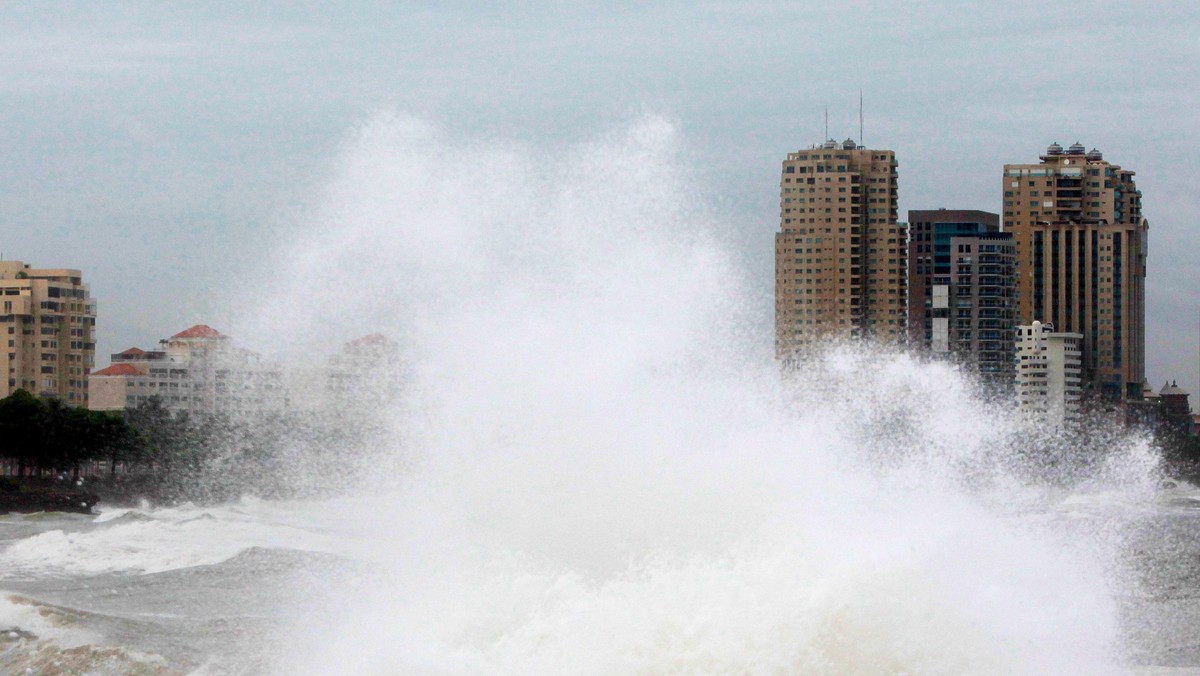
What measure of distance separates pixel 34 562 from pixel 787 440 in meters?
22.1

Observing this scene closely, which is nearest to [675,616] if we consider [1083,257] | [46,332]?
[46,332]

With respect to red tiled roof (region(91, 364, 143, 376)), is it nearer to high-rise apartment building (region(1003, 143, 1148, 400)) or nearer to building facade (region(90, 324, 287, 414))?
building facade (region(90, 324, 287, 414))

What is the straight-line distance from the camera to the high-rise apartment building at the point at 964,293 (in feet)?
351

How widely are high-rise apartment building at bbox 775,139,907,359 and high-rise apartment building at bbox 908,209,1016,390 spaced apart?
2.80 m

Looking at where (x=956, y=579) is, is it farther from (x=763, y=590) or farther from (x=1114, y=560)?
(x=1114, y=560)

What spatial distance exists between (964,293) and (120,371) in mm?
52785

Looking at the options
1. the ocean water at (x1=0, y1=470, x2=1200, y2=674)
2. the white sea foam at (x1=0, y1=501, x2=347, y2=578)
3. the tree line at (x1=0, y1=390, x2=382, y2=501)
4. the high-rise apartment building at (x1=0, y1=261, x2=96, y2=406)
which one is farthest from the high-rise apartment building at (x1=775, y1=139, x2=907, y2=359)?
the ocean water at (x1=0, y1=470, x2=1200, y2=674)

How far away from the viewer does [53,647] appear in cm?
2344

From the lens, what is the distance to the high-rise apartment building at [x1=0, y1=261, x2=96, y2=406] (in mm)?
94312

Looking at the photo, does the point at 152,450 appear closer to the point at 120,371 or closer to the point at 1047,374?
the point at 120,371

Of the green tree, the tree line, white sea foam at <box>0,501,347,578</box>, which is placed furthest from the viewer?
the green tree

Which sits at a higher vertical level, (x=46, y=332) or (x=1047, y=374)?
(x=46, y=332)

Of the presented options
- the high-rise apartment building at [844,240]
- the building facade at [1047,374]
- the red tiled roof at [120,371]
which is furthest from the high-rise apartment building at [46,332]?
the building facade at [1047,374]

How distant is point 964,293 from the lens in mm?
110688
